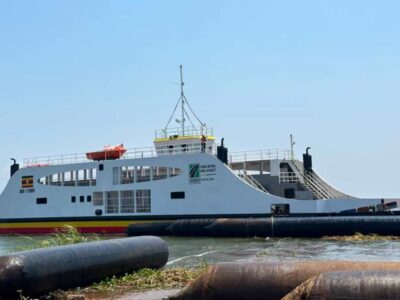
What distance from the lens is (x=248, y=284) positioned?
695cm

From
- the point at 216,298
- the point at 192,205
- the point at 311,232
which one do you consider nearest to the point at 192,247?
the point at 311,232

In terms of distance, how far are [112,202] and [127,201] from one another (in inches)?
37.2

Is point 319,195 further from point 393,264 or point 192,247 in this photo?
point 393,264

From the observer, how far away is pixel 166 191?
29.6m

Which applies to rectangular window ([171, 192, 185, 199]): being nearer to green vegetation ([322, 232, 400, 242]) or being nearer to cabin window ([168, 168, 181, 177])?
cabin window ([168, 168, 181, 177])

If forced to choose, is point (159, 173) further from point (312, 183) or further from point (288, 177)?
point (312, 183)

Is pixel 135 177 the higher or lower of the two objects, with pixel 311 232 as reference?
higher

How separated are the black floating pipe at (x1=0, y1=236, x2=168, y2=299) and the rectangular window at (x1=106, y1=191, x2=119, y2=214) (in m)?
20.0

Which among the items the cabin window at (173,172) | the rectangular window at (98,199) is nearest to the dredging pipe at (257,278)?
the cabin window at (173,172)

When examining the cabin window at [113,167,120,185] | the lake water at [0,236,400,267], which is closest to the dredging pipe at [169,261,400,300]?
the lake water at [0,236,400,267]

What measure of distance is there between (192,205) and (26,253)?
2018 centimetres

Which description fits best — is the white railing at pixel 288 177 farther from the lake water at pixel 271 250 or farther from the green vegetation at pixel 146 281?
the green vegetation at pixel 146 281

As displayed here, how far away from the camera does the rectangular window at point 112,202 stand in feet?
103

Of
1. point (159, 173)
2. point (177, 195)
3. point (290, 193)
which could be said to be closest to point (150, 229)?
point (177, 195)
